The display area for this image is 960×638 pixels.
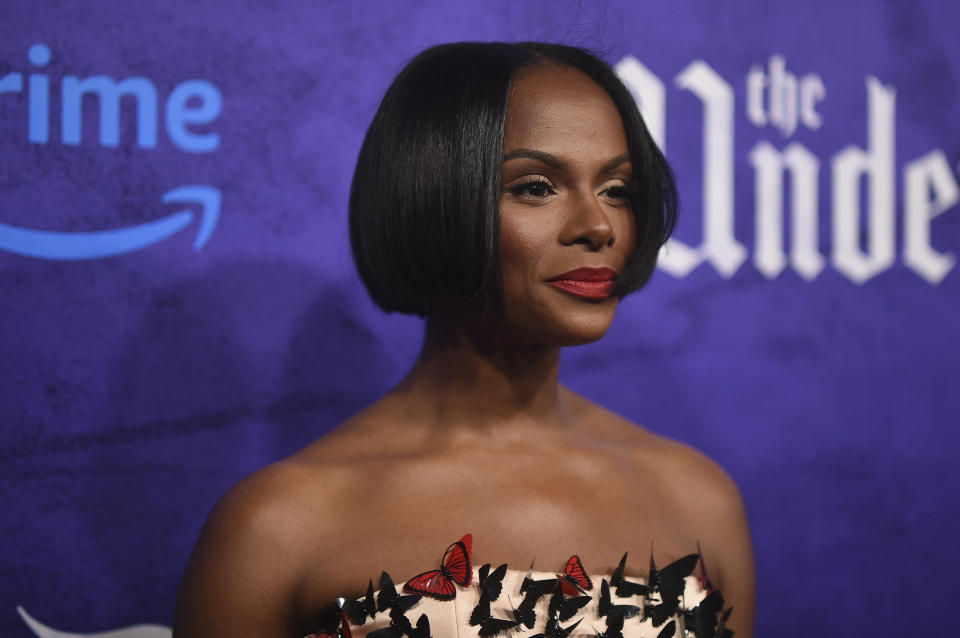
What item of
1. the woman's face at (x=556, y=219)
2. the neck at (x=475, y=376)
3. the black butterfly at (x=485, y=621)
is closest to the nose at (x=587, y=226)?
the woman's face at (x=556, y=219)

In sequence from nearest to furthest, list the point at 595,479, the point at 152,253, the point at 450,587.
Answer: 1. the point at 450,587
2. the point at 595,479
3. the point at 152,253

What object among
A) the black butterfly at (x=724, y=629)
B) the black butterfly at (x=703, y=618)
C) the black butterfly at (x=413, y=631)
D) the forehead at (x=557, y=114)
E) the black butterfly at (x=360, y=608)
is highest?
the forehead at (x=557, y=114)

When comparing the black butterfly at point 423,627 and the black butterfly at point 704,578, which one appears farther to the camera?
the black butterfly at point 704,578

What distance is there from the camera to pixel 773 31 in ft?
6.27

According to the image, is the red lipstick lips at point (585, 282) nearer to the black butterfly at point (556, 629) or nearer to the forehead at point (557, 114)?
the forehead at point (557, 114)

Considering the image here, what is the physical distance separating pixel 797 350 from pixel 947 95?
63 centimetres

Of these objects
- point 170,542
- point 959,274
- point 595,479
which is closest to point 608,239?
point 595,479

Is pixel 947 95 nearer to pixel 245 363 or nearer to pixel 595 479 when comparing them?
pixel 595 479

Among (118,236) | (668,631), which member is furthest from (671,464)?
(118,236)

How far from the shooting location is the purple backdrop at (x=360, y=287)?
4.92 feet

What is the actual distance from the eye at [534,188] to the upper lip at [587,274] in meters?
0.10

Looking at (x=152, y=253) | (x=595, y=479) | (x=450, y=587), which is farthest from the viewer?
(x=152, y=253)

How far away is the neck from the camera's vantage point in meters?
1.27

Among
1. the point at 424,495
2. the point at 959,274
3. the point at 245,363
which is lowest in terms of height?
the point at 424,495
